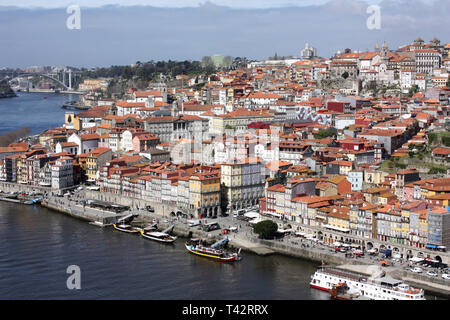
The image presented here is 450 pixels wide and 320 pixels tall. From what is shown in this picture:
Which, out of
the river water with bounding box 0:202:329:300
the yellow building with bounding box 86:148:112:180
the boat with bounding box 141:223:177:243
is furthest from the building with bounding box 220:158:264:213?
the yellow building with bounding box 86:148:112:180

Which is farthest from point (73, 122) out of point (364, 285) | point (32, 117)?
point (364, 285)

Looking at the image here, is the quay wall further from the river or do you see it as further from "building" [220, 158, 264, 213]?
the river

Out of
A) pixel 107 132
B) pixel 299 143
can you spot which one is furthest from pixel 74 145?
pixel 299 143

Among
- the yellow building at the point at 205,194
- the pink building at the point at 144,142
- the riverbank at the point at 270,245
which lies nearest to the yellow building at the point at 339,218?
the riverbank at the point at 270,245

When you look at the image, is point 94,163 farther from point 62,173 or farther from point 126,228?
point 126,228

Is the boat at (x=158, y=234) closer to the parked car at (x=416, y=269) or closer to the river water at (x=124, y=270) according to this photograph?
the river water at (x=124, y=270)
